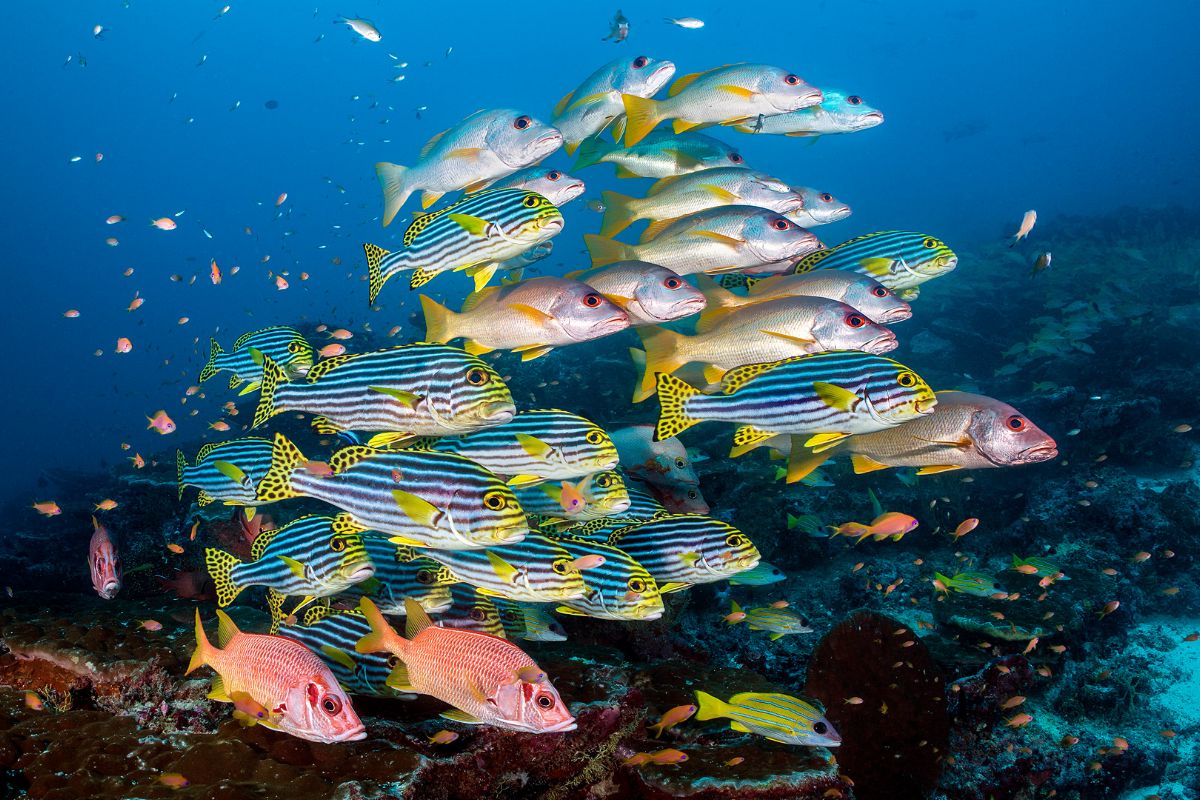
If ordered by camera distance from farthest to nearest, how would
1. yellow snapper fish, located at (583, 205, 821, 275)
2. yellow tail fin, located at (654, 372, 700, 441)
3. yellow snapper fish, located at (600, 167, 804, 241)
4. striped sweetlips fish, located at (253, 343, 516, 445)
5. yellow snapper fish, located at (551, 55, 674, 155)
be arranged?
yellow snapper fish, located at (551, 55, 674, 155), yellow snapper fish, located at (600, 167, 804, 241), yellow snapper fish, located at (583, 205, 821, 275), yellow tail fin, located at (654, 372, 700, 441), striped sweetlips fish, located at (253, 343, 516, 445)

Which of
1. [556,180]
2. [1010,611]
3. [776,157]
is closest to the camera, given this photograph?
[556,180]

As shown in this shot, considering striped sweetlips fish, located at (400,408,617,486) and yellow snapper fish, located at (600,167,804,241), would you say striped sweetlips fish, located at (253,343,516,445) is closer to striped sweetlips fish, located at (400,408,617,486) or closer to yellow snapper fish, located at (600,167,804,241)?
striped sweetlips fish, located at (400,408,617,486)

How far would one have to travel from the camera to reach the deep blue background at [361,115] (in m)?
96.8

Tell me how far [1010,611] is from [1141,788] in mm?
2024

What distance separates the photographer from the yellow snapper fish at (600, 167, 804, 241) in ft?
17.2

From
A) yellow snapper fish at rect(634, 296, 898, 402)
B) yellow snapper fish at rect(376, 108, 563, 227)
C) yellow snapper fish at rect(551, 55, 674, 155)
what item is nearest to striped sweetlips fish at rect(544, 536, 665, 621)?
yellow snapper fish at rect(634, 296, 898, 402)

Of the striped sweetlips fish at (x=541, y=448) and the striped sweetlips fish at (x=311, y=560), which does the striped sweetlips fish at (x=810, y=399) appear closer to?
the striped sweetlips fish at (x=541, y=448)

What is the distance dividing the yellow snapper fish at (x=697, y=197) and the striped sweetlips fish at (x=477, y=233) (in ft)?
3.65

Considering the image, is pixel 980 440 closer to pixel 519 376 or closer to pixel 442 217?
pixel 442 217

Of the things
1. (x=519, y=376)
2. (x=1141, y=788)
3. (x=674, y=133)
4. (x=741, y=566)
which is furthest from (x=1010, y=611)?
(x=519, y=376)

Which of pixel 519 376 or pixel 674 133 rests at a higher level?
pixel 674 133

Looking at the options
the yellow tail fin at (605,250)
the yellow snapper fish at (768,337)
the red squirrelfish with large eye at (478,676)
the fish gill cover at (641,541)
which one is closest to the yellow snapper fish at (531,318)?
the fish gill cover at (641,541)

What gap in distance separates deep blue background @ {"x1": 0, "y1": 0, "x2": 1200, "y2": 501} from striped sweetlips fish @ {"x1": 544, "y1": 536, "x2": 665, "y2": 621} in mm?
76741

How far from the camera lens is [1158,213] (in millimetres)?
29094
